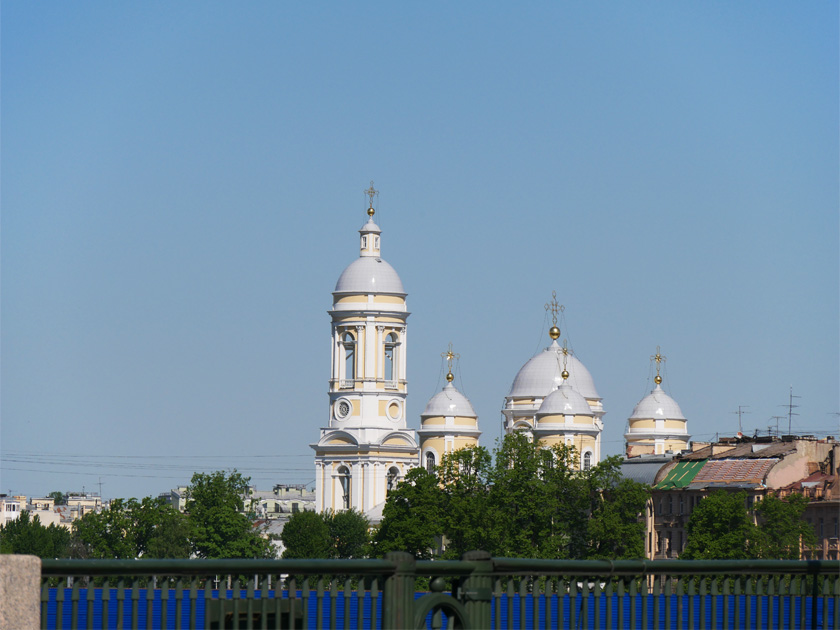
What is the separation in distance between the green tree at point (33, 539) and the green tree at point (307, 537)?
1172cm

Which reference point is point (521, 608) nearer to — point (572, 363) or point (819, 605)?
point (819, 605)

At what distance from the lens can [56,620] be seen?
9.54 meters

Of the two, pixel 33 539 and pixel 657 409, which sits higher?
pixel 657 409

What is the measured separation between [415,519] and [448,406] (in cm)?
3486

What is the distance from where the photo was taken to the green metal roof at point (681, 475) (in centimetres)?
8900

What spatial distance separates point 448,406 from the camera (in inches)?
4439

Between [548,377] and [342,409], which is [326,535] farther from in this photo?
[548,377]

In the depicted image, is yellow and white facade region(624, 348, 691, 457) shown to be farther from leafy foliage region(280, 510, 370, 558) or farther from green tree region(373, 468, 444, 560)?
green tree region(373, 468, 444, 560)

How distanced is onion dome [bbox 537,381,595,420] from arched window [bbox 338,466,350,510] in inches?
639

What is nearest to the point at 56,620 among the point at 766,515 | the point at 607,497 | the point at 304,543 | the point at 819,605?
the point at 819,605

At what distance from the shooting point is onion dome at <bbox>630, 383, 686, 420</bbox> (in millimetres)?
124375

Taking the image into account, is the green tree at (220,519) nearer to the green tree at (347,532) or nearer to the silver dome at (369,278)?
the green tree at (347,532)

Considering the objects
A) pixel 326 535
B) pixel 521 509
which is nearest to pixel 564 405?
pixel 326 535

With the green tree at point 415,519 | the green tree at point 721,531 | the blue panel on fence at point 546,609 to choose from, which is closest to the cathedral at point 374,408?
the green tree at point 415,519
